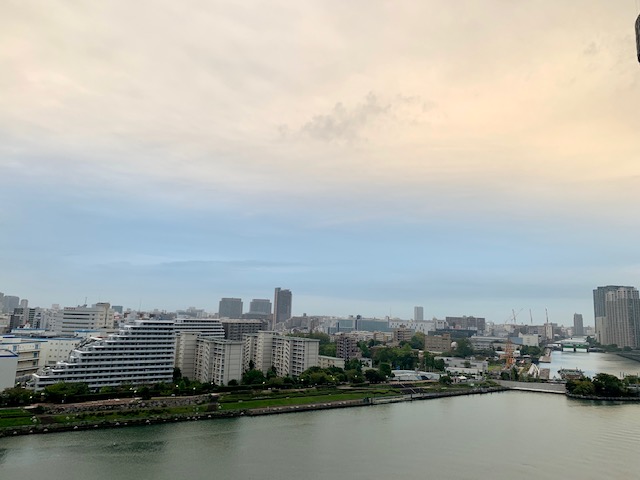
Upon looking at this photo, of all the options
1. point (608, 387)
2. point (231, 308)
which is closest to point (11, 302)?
point (231, 308)

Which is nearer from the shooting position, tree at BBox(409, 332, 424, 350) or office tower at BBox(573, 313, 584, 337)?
tree at BBox(409, 332, 424, 350)

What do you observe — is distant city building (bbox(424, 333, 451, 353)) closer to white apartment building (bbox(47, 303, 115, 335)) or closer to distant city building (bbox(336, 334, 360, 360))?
distant city building (bbox(336, 334, 360, 360))

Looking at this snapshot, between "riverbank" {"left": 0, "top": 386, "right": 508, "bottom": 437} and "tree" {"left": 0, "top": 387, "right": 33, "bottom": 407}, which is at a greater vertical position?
"tree" {"left": 0, "top": 387, "right": 33, "bottom": 407}

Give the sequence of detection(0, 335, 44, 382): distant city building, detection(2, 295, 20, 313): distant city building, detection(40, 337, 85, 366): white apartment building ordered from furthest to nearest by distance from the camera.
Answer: detection(2, 295, 20, 313): distant city building < detection(40, 337, 85, 366): white apartment building < detection(0, 335, 44, 382): distant city building

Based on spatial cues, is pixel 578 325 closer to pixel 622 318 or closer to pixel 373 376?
pixel 622 318

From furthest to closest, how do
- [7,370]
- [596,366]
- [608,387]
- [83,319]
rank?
1. [596,366]
2. [83,319]
3. [608,387]
4. [7,370]

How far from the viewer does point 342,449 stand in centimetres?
1058

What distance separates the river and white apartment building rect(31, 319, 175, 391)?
4.12 m

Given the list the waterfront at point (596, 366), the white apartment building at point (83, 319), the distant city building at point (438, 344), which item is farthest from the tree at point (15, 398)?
the distant city building at point (438, 344)

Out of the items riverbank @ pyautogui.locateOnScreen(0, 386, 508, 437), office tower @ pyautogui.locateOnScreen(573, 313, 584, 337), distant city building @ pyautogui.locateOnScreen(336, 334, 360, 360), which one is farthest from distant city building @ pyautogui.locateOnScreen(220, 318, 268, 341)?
office tower @ pyautogui.locateOnScreen(573, 313, 584, 337)

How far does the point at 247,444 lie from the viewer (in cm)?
1083

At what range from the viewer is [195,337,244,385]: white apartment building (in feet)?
58.0

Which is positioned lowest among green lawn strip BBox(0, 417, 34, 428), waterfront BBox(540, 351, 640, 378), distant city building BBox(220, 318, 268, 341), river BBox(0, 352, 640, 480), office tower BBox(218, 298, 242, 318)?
waterfront BBox(540, 351, 640, 378)

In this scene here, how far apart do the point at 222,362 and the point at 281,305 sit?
61.8m
